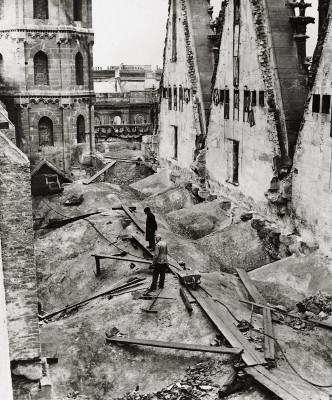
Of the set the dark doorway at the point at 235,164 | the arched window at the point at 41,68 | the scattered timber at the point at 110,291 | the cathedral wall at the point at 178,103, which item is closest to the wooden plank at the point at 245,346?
the scattered timber at the point at 110,291

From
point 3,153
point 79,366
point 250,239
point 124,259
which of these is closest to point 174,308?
point 79,366

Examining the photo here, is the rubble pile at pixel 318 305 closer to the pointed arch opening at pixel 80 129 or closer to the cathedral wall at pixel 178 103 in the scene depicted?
the cathedral wall at pixel 178 103

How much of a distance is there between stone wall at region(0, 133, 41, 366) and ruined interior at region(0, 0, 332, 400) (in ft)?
0.10

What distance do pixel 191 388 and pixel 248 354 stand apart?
5.49 ft

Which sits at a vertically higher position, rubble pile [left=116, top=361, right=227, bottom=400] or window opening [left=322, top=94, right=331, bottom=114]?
window opening [left=322, top=94, right=331, bottom=114]

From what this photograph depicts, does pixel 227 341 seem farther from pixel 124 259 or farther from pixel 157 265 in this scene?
pixel 124 259

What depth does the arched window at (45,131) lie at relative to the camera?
134 ft

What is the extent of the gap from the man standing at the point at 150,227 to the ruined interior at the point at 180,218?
11cm

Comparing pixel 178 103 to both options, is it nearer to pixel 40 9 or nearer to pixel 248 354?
pixel 40 9

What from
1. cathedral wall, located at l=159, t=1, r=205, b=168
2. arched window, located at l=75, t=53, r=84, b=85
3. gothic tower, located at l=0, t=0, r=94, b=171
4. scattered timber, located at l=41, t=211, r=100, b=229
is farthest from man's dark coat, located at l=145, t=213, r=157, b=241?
arched window, located at l=75, t=53, r=84, b=85

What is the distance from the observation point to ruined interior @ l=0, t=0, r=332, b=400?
46.9ft

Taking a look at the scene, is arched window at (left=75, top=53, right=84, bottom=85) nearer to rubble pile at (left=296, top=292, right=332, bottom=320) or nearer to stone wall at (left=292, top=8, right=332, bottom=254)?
stone wall at (left=292, top=8, right=332, bottom=254)

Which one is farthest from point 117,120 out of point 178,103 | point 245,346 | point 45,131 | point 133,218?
point 245,346

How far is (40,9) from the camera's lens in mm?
39250
